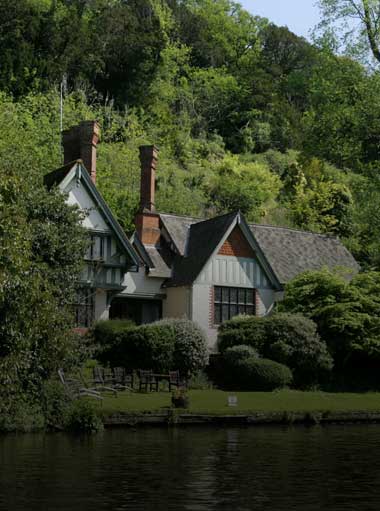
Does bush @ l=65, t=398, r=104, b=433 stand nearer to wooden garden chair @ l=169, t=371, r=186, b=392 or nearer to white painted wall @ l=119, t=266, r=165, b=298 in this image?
wooden garden chair @ l=169, t=371, r=186, b=392

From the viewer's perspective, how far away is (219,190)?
73.5m

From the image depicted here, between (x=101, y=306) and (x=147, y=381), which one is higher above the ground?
(x=101, y=306)

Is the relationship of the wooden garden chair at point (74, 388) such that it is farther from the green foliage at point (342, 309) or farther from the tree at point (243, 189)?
the tree at point (243, 189)

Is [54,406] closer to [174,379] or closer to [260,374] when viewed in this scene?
[174,379]

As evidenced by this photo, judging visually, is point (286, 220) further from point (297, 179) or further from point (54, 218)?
point (54, 218)

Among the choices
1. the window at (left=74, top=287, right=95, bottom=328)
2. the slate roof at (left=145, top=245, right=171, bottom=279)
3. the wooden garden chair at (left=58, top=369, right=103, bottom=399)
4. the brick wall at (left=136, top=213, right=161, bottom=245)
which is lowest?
the wooden garden chair at (left=58, top=369, right=103, bottom=399)

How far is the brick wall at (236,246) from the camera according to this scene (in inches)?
1731

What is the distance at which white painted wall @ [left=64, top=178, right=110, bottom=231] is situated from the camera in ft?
132

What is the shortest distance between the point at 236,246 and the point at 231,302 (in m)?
2.95

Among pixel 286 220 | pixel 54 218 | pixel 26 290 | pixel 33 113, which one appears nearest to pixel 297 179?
pixel 286 220

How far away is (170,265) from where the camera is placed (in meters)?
44.9

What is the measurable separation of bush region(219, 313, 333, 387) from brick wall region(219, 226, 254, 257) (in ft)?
21.1

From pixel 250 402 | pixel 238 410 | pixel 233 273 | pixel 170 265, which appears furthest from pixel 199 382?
pixel 170 265

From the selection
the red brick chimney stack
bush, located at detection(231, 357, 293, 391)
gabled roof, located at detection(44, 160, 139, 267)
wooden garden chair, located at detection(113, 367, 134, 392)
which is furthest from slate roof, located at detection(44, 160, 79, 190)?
bush, located at detection(231, 357, 293, 391)
